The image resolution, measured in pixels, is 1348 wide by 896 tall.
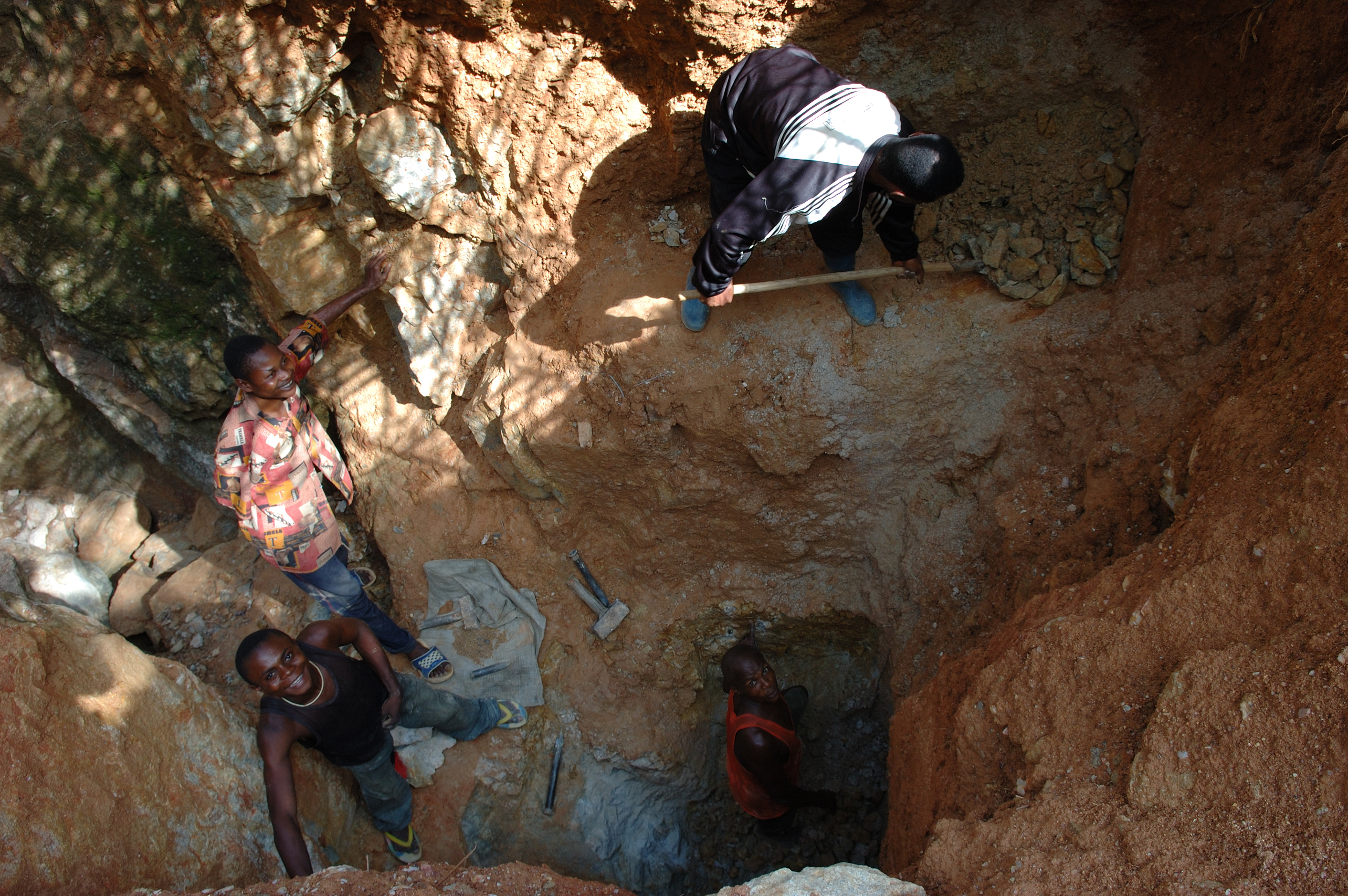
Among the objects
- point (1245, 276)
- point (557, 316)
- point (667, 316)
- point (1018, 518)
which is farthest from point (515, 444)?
point (1245, 276)

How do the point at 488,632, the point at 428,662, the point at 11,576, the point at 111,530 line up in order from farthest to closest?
the point at 111,530 < the point at 11,576 < the point at 488,632 < the point at 428,662

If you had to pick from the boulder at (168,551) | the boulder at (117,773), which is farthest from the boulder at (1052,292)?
the boulder at (168,551)

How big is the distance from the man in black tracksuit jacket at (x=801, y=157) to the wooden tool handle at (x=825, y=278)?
0.61ft

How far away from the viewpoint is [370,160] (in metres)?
3.60

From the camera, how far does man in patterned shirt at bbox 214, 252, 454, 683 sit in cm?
345

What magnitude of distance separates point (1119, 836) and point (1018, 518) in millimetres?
1448

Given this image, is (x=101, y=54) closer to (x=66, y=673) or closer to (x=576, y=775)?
(x=66, y=673)

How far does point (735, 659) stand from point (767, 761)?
55cm

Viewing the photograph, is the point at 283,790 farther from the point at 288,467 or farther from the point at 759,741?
the point at 759,741

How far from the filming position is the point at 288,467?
3557 millimetres

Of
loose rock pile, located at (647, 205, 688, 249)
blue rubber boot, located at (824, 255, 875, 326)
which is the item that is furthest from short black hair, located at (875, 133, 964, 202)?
loose rock pile, located at (647, 205, 688, 249)

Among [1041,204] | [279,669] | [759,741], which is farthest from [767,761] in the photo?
[1041,204]

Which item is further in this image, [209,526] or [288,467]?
[209,526]

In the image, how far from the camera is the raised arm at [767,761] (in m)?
3.63
